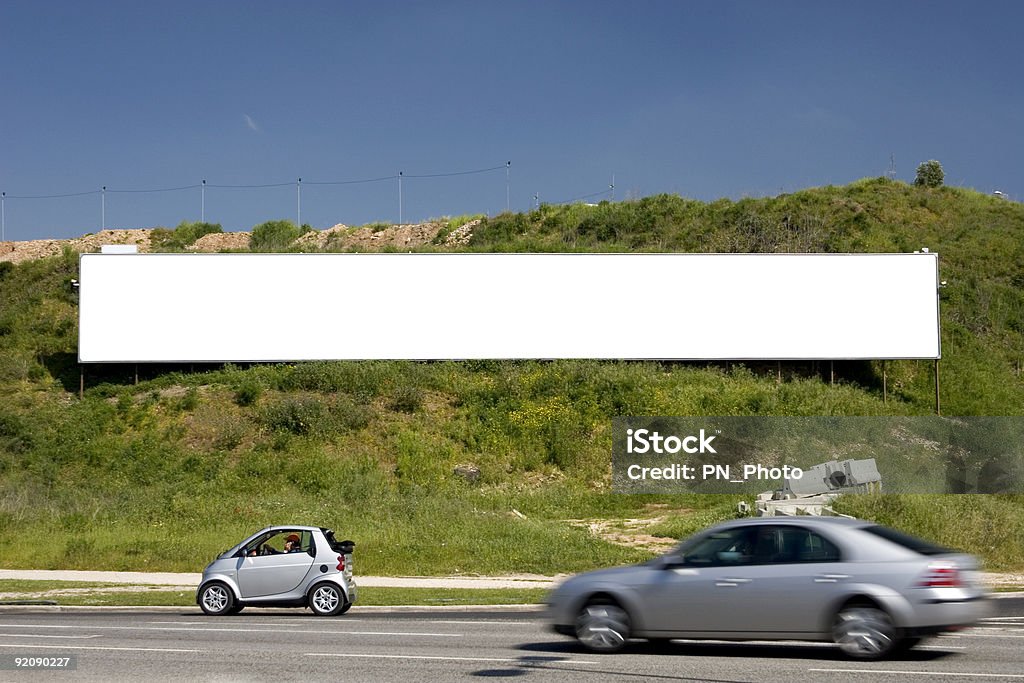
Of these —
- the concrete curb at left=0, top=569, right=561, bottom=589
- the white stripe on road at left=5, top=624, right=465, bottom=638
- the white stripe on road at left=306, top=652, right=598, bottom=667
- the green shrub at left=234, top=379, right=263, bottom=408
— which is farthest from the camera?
the green shrub at left=234, top=379, right=263, bottom=408

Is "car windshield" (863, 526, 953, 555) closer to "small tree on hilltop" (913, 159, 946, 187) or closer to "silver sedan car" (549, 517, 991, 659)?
"silver sedan car" (549, 517, 991, 659)

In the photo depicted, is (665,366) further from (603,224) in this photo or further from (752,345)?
(603,224)

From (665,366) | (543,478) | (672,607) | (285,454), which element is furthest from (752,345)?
(672,607)

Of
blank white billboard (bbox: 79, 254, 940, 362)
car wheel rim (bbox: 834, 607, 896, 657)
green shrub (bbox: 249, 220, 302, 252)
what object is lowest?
car wheel rim (bbox: 834, 607, 896, 657)

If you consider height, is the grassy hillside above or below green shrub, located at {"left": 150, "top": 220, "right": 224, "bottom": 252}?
below

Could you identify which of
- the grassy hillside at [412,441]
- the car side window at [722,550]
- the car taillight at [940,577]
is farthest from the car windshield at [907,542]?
the grassy hillside at [412,441]

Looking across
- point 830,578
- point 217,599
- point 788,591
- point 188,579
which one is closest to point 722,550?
point 788,591

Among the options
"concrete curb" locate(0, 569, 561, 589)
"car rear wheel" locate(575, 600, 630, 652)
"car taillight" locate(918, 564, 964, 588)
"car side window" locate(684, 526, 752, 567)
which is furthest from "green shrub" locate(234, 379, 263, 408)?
"car taillight" locate(918, 564, 964, 588)

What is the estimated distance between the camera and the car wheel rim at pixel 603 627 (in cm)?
1202

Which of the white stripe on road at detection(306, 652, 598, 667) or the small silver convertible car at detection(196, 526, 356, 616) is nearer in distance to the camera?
the white stripe on road at detection(306, 652, 598, 667)

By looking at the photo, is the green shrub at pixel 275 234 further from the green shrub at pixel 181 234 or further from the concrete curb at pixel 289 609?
the concrete curb at pixel 289 609

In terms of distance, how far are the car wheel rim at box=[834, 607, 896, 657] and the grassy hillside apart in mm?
13988

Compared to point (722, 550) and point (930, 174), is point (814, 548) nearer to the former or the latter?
point (722, 550)

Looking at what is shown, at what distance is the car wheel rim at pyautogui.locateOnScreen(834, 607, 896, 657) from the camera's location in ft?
35.5
